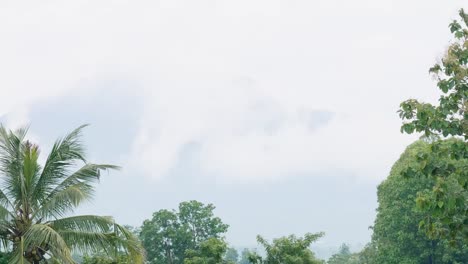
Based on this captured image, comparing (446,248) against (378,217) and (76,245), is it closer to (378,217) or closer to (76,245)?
(378,217)

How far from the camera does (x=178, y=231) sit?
4700 centimetres

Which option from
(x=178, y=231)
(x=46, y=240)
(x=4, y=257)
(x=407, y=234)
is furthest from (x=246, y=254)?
(x=178, y=231)

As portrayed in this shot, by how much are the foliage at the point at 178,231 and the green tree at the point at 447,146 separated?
37400 millimetres

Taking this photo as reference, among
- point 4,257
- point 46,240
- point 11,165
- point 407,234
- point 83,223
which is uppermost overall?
point 407,234

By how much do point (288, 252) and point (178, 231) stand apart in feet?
78.9

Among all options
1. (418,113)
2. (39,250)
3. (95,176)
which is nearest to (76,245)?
(39,250)

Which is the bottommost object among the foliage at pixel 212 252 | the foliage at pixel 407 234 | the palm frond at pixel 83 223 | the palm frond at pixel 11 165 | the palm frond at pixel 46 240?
the palm frond at pixel 46 240

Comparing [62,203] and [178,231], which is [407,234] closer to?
[178,231]

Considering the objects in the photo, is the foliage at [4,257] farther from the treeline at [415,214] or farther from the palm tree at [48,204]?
the treeline at [415,214]

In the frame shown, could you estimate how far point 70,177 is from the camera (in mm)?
14320

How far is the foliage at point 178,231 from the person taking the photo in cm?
4697

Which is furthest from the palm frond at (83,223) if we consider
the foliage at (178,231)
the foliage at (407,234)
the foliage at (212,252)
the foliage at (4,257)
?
the foliage at (178,231)

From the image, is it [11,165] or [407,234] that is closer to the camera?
[11,165]

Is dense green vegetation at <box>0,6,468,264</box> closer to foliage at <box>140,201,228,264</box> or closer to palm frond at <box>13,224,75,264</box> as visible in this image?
palm frond at <box>13,224,75,264</box>
